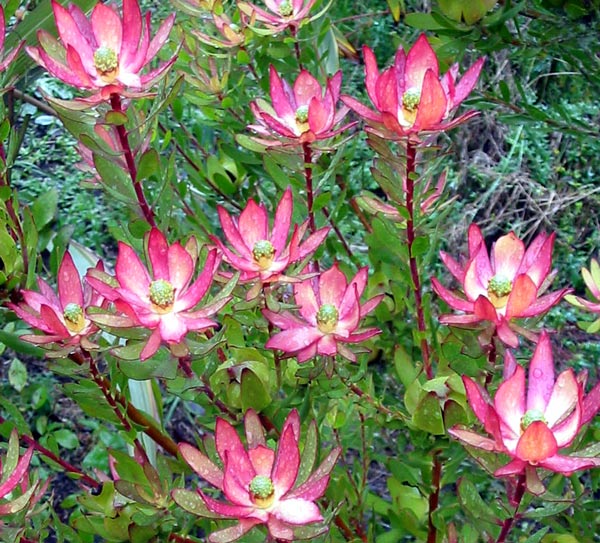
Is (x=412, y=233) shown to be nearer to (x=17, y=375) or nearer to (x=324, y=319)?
(x=324, y=319)

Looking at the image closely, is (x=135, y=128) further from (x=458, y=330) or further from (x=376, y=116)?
(x=458, y=330)

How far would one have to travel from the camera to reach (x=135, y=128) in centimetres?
81

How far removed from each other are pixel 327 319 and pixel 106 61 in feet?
1.11

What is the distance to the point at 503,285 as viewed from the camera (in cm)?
80

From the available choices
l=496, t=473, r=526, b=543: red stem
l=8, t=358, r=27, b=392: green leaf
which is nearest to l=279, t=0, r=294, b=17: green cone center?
l=496, t=473, r=526, b=543: red stem

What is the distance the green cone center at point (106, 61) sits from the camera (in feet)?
2.56

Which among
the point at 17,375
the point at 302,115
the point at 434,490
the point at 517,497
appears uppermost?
the point at 302,115

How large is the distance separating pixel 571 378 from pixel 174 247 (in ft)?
1.27

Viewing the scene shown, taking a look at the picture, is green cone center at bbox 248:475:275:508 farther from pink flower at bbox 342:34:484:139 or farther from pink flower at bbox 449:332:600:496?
pink flower at bbox 342:34:484:139

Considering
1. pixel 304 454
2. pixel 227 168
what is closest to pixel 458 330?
pixel 304 454

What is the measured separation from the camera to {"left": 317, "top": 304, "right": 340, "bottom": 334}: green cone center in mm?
829

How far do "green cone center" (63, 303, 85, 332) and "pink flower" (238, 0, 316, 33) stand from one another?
48 cm

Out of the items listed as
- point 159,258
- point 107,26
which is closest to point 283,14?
point 107,26

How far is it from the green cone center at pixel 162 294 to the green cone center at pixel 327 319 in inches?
6.4
